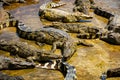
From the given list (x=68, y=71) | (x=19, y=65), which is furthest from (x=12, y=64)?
(x=68, y=71)

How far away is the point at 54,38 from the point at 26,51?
1457 mm

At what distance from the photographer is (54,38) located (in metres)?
10.7

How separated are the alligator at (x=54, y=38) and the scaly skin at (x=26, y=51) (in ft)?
2.02

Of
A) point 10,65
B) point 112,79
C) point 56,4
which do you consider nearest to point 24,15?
point 56,4

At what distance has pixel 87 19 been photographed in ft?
44.9

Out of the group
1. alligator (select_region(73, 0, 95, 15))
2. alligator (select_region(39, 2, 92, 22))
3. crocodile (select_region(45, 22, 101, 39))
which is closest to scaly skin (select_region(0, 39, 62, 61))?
crocodile (select_region(45, 22, 101, 39))

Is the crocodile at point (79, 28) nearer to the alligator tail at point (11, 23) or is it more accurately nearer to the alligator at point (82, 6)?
the alligator tail at point (11, 23)

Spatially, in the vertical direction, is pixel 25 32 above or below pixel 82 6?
below

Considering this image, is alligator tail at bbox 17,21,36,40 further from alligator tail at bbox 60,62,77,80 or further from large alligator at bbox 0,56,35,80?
alligator tail at bbox 60,62,77,80

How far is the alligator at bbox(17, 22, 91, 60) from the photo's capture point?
32.8ft

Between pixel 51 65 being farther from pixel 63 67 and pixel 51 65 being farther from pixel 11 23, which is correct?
pixel 11 23

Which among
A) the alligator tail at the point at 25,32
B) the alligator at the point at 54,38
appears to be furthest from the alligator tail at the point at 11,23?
the alligator at the point at 54,38

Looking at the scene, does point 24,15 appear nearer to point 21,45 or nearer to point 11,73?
point 21,45

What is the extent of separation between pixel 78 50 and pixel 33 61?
1.85 meters
